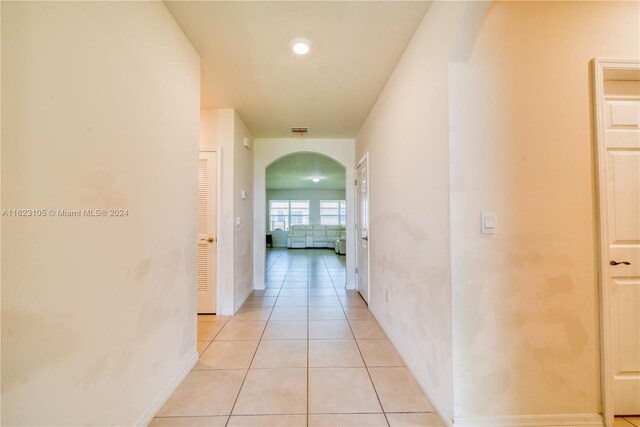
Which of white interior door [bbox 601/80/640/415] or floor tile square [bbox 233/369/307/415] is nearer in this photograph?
white interior door [bbox 601/80/640/415]

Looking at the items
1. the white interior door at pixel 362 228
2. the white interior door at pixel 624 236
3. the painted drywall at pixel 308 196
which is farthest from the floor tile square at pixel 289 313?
the painted drywall at pixel 308 196

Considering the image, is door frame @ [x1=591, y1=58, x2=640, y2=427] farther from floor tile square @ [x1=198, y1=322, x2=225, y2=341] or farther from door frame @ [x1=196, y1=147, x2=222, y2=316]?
door frame @ [x1=196, y1=147, x2=222, y2=316]

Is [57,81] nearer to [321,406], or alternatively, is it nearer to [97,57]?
[97,57]

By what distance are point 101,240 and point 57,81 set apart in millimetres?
639

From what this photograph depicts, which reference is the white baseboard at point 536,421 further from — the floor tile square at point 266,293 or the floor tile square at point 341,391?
the floor tile square at point 266,293

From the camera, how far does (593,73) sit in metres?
1.50

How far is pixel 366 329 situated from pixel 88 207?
2592 mm

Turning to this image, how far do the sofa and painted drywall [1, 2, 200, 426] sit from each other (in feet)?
30.1

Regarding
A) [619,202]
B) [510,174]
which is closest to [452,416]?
[510,174]

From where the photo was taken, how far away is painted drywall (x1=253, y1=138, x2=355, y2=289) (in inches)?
179

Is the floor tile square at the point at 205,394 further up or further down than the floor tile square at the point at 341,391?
further up

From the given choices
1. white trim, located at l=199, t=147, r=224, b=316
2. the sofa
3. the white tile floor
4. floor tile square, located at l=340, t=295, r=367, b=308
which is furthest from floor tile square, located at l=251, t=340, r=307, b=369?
the sofa

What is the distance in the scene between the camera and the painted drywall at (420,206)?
1548 mm

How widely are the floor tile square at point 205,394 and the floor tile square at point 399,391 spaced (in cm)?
97
